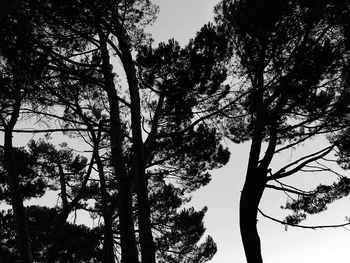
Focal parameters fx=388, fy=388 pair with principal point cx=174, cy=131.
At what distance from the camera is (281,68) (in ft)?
22.1

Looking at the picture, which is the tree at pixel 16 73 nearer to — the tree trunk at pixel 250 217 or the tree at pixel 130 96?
the tree at pixel 130 96

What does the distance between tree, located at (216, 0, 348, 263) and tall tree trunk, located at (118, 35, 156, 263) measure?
1441 millimetres

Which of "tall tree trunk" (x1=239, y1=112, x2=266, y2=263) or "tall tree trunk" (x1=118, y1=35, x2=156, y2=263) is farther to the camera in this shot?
"tall tree trunk" (x1=239, y1=112, x2=266, y2=263)

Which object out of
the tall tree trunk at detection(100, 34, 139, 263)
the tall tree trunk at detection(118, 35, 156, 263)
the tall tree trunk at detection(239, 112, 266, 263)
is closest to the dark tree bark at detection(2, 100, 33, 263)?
the tall tree trunk at detection(100, 34, 139, 263)

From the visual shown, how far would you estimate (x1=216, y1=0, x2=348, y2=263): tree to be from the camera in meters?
6.11

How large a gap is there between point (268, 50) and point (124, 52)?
249cm

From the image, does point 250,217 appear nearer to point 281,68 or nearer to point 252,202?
point 252,202

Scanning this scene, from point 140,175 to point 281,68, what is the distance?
307 cm

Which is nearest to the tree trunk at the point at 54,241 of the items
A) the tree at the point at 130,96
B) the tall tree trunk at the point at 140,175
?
the tree at the point at 130,96

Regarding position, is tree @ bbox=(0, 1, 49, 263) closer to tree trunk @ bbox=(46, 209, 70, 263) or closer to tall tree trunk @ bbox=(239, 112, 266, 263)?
tree trunk @ bbox=(46, 209, 70, 263)

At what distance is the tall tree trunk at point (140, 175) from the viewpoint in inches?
215

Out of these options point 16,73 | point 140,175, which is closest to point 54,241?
point 140,175

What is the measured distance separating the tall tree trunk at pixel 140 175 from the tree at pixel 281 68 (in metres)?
1.44

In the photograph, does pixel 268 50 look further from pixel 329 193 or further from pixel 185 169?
pixel 185 169
